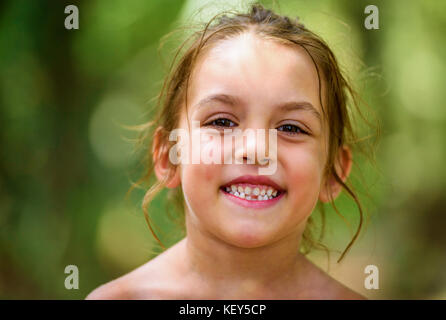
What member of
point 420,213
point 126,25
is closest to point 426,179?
point 420,213

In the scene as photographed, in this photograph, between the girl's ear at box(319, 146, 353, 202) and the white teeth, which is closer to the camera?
the white teeth

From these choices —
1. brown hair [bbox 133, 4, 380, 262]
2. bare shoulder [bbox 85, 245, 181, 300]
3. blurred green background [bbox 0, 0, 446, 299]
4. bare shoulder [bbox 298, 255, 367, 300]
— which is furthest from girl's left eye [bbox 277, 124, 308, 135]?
blurred green background [bbox 0, 0, 446, 299]

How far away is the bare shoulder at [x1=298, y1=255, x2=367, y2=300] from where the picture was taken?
59.7 inches

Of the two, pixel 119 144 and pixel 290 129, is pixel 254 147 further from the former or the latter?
pixel 119 144

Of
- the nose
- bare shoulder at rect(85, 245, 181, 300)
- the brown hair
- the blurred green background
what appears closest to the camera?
the nose

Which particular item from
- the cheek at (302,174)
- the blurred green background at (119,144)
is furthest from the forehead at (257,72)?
the blurred green background at (119,144)

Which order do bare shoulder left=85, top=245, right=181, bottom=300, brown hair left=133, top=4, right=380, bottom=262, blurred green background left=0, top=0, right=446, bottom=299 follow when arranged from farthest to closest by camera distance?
blurred green background left=0, top=0, right=446, bottom=299 < bare shoulder left=85, top=245, right=181, bottom=300 < brown hair left=133, top=4, right=380, bottom=262

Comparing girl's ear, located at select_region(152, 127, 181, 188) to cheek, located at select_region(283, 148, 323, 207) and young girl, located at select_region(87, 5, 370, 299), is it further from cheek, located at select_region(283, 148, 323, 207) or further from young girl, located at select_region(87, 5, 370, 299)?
cheek, located at select_region(283, 148, 323, 207)

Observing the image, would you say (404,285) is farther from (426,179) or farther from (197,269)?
(197,269)

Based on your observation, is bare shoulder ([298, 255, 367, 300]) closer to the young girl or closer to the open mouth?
the young girl

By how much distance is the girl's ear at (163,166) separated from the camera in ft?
4.98

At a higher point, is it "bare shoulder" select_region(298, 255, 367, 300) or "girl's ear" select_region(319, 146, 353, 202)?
"girl's ear" select_region(319, 146, 353, 202)

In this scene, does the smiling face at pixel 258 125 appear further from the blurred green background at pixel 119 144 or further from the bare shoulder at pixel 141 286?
the blurred green background at pixel 119 144

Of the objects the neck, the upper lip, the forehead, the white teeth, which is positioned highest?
the forehead
